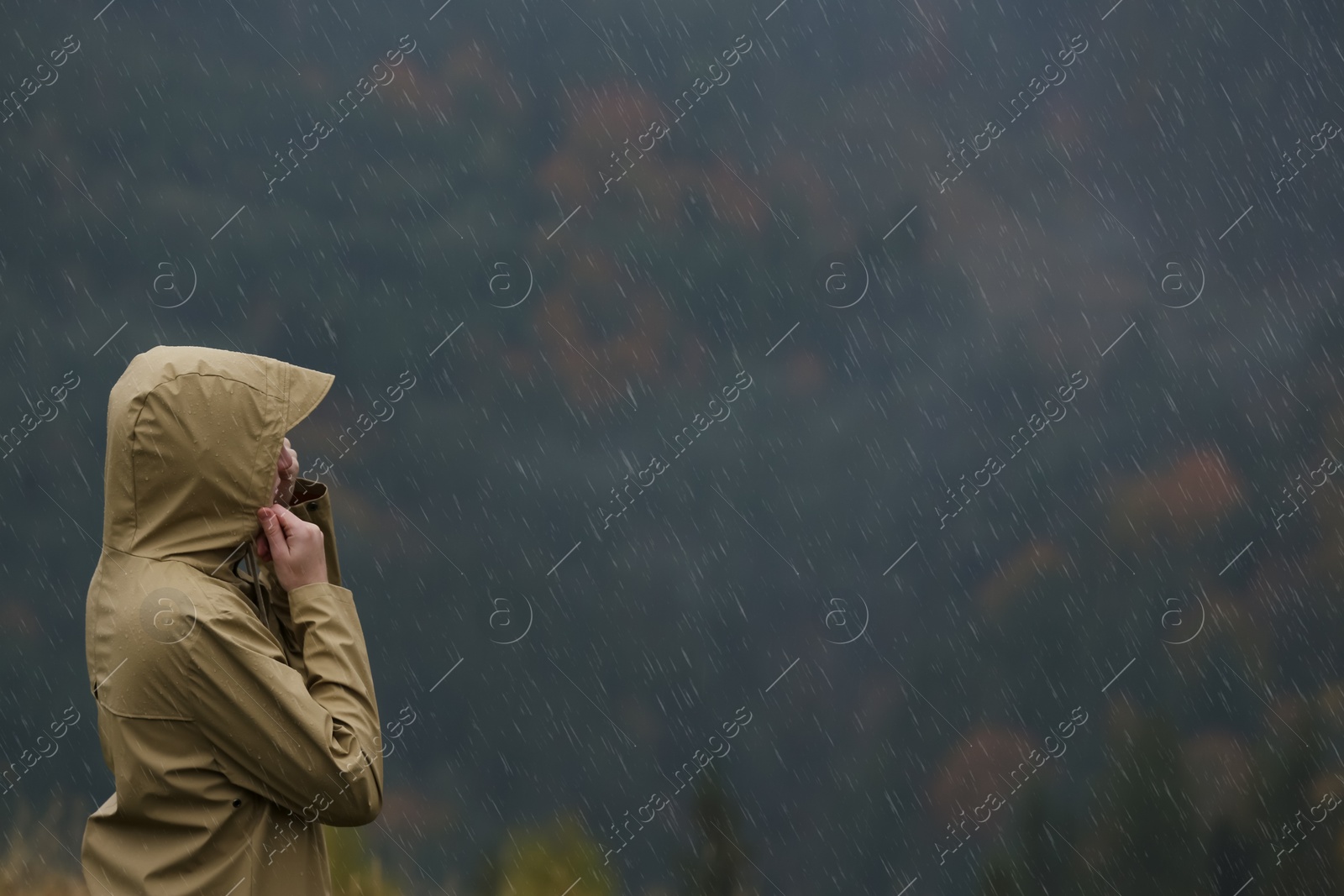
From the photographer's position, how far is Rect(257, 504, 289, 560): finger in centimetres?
212

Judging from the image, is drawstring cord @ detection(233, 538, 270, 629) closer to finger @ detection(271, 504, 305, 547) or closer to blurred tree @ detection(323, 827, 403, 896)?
finger @ detection(271, 504, 305, 547)

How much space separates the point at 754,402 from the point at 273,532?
348 cm

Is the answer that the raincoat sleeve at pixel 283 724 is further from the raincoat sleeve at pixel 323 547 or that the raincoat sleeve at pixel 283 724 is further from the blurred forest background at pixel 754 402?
the blurred forest background at pixel 754 402

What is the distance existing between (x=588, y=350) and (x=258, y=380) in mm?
3383

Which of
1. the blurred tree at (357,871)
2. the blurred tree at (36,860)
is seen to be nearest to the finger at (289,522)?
the blurred tree at (357,871)

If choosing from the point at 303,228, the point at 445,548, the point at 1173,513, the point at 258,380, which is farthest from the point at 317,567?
the point at 1173,513

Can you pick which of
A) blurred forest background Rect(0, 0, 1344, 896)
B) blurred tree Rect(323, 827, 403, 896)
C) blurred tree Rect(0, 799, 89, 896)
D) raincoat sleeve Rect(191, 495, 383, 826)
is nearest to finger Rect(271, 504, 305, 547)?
raincoat sleeve Rect(191, 495, 383, 826)

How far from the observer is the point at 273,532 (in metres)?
2.12

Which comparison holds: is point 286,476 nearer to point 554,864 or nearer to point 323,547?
point 323,547

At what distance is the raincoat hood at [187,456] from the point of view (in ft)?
6.64

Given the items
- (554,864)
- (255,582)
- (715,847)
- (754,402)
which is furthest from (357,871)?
(255,582)

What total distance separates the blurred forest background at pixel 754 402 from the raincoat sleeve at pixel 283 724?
10.9 ft

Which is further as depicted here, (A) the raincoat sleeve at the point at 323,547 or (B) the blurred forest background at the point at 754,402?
(B) the blurred forest background at the point at 754,402

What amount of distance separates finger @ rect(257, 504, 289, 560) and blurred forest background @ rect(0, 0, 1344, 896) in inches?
129
